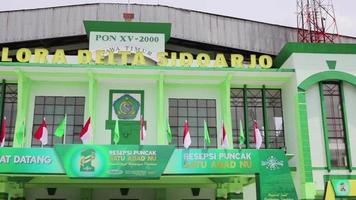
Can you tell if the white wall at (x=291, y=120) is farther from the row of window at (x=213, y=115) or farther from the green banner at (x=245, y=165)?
the green banner at (x=245, y=165)

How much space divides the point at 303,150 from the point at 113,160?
10622 millimetres

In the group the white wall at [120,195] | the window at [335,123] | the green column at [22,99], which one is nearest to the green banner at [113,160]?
the green column at [22,99]

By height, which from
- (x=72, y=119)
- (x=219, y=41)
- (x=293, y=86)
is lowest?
(x=72, y=119)

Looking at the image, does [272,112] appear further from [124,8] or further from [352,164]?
[124,8]

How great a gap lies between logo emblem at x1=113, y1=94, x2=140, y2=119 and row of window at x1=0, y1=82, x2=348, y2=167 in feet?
6.80

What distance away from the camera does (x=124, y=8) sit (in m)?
40.6

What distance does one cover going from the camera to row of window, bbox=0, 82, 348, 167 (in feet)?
88.0

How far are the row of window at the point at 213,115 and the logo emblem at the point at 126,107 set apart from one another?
207cm

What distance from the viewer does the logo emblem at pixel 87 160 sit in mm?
21500

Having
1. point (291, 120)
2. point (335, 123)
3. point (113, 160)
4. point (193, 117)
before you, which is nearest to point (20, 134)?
point (113, 160)

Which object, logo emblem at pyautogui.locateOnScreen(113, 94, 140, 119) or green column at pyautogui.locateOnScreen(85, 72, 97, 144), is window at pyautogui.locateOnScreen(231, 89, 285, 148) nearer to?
logo emblem at pyautogui.locateOnScreen(113, 94, 140, 119)

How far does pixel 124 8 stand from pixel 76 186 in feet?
62.7

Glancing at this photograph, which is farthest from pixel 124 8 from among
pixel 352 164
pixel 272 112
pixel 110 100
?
pixel 352 164

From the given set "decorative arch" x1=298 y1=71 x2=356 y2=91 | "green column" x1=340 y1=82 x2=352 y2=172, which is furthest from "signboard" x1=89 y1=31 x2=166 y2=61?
"green column" x1=340 y1=82 x2=352 y2=172
